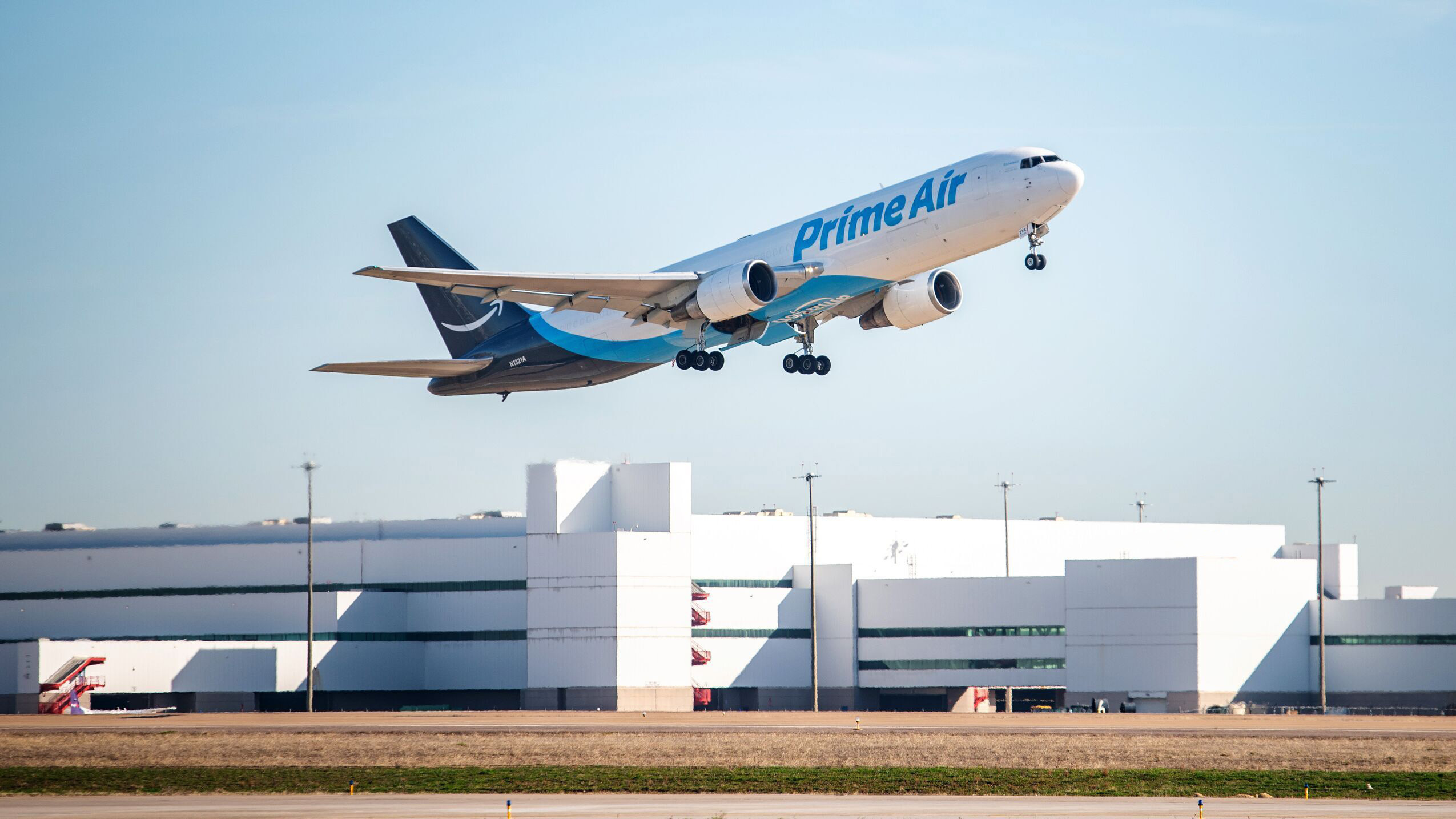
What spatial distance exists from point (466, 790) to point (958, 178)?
75.5 feet

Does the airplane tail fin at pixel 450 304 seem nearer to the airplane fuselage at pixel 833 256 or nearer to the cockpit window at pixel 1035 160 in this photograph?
the airplane fuselage at pixel 833 256

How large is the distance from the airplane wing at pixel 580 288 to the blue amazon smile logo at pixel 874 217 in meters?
3.97

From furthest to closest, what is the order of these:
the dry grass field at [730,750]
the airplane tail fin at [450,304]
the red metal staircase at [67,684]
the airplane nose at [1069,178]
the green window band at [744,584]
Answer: the green window band at [744,584] < the red metal staircase at [67,684] < the airplane tail fin at [450,304] < the dry grass field at [730,750] < the airplane nose at [1069,178]

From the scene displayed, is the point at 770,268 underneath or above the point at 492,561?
above

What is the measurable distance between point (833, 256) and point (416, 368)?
1759 centimetres

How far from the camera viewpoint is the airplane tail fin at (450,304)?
6875 centimetres

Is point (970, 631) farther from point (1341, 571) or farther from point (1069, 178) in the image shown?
point (1069, 178)

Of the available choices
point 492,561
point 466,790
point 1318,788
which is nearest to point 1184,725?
point 1318,788

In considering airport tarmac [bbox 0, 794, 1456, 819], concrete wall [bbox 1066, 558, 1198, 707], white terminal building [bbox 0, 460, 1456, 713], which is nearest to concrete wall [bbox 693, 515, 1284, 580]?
white terminal building [bbox 0, 460, 1456, 713]

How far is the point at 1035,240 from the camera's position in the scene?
172 feet

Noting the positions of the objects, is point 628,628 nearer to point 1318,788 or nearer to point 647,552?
point 647,552

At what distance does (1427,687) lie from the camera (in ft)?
342

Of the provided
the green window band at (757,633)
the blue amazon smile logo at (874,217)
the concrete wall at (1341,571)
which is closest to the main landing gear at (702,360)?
the blue amazon smile logo at (874,217)

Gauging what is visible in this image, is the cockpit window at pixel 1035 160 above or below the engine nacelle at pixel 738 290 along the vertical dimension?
above
